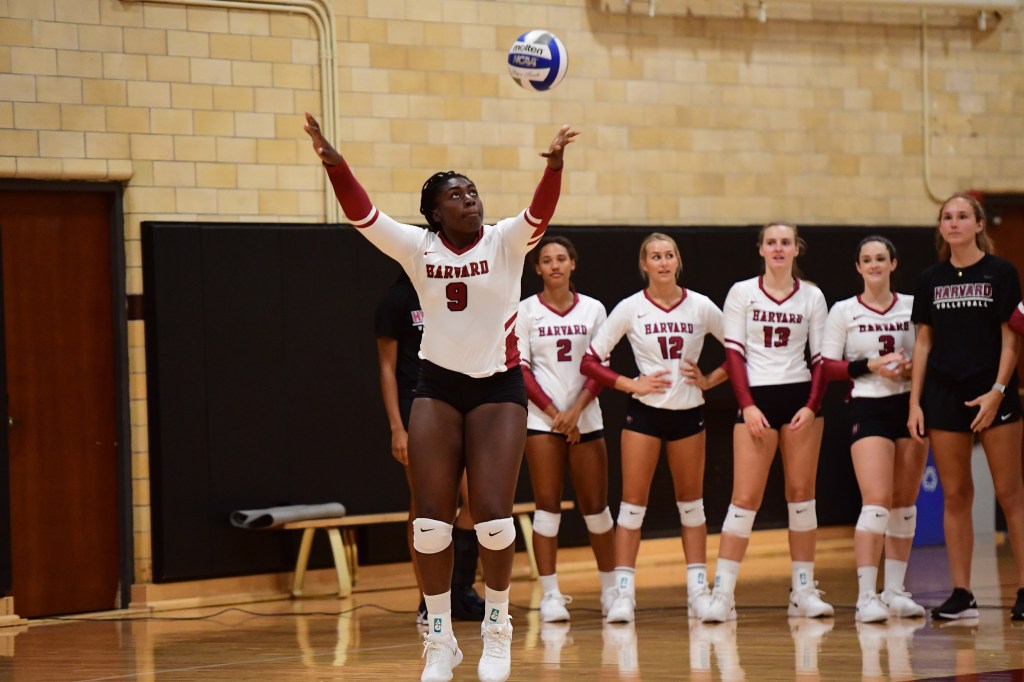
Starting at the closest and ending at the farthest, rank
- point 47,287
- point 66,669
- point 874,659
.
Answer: point 874,659, point 66,669, point 47,287

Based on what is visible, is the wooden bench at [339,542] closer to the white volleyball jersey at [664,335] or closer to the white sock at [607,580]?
the white sock at [607,580]

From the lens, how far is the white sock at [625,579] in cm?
693

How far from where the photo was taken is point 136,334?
27.2 ft

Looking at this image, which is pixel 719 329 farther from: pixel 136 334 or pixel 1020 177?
pixel 1020 177

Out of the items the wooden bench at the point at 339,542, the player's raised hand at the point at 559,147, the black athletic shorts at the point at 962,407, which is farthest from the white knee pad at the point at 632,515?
the player's raised hand at the point at 559,147

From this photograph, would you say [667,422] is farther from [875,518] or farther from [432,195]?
[432,195]

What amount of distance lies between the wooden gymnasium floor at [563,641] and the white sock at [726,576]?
0.62 feet

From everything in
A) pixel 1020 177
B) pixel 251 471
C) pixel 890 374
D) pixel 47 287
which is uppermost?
pixel 1020 177

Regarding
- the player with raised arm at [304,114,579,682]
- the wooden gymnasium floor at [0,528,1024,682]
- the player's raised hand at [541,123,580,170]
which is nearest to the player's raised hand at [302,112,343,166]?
the player with raised arm at [304,114,579,682]

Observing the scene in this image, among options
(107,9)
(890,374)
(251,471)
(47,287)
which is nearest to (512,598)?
(251,471)

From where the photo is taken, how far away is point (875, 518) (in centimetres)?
662

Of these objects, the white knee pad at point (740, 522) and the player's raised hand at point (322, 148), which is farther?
the white knee pad at point (740, 522)

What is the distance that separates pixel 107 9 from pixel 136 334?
1966mm

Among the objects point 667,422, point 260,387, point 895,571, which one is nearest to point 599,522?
point 667,422
